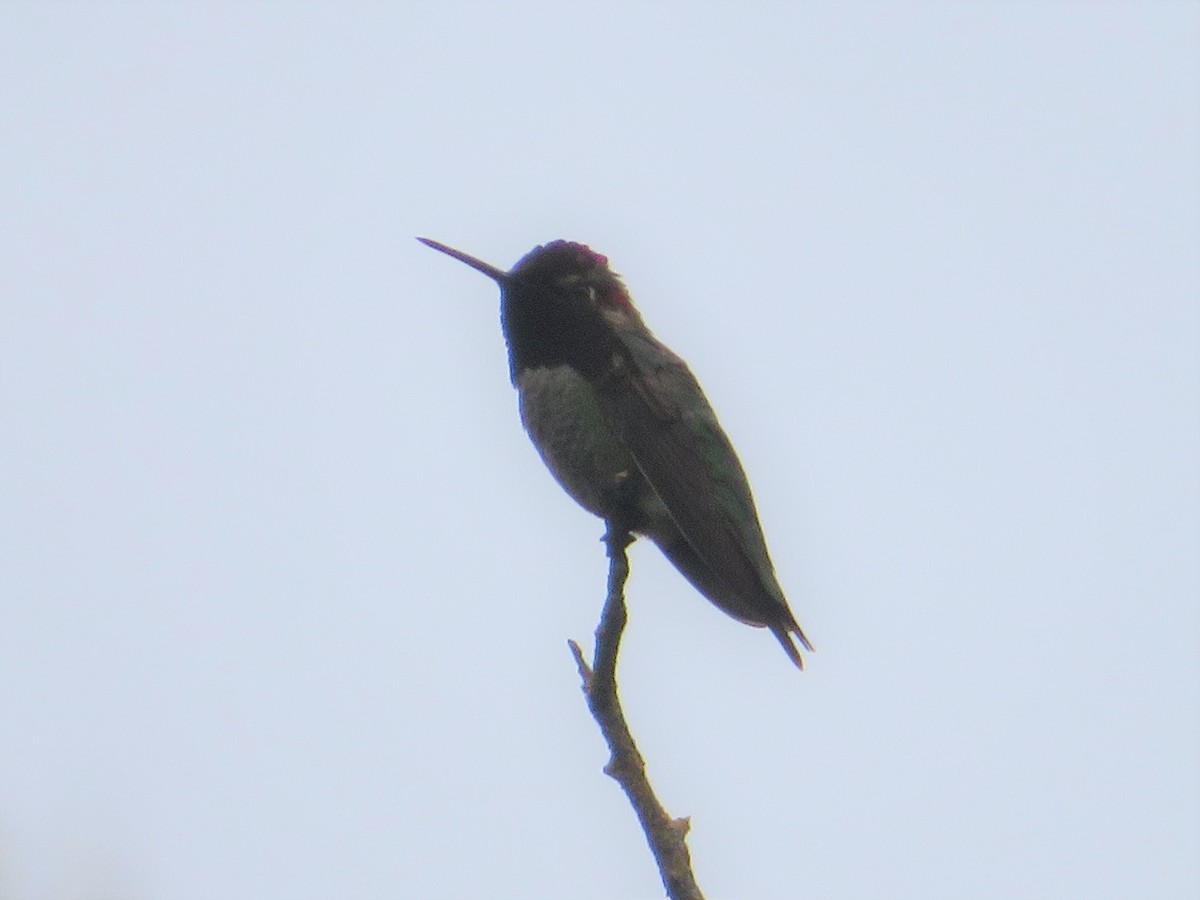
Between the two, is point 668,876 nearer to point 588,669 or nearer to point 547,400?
point 588,669

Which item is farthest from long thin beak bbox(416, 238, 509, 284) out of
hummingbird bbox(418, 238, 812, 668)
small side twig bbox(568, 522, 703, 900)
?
small side twig bbox(568, 522, 703, 900)

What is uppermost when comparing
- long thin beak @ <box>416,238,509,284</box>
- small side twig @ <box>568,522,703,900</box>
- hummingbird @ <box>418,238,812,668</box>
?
long thin beak @ <box>416,238,509,284</box>

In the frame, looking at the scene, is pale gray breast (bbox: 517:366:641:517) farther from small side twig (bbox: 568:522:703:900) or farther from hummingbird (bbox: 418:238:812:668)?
small side twig (bbox: 568:522:703:900)

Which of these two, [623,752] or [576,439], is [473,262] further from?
[623,752]

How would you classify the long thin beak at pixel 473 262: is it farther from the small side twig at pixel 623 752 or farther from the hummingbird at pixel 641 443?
the small side twig at pixel 623 752

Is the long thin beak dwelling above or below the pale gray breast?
above

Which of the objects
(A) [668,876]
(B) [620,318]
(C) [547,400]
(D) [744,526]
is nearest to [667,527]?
(D) [744,526]
